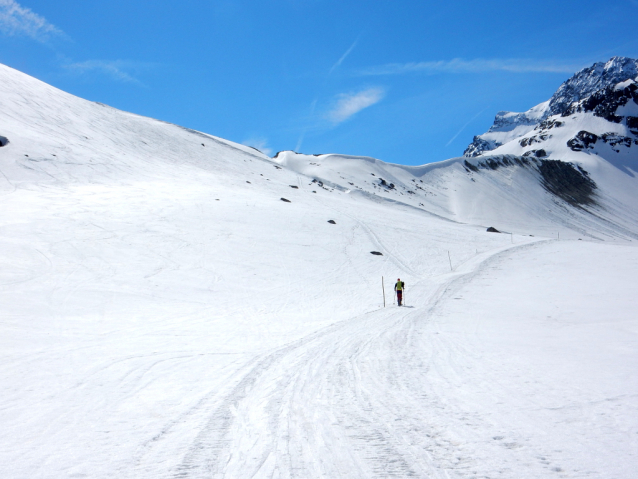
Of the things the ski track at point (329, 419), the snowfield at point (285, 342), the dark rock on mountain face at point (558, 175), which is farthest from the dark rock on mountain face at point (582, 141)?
the ski track at point (329, 419)

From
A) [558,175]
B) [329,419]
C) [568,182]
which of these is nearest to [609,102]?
[558,175]

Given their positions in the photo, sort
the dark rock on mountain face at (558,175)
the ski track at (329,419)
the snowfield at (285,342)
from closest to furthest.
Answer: the ski track at (329,419) → the snowfield at (285,342) → the dark rock on mountain face at (558,175)

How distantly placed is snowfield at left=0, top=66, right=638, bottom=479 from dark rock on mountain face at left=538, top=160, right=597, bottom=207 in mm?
76116

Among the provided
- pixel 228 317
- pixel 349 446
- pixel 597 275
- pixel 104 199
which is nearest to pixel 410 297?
pixel 228 317

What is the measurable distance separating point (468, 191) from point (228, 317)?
87.9 meters

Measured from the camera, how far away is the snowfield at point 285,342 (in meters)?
5.21

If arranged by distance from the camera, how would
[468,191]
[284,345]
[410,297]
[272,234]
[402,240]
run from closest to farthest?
1. [284,345]
2. [410,297]
3. [272,234]
4. [402,240]
5. [468,191]

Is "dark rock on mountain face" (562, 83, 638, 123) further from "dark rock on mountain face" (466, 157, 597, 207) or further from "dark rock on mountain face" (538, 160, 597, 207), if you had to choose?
"dark rock on mountain face" (538, 160, 597, 207)

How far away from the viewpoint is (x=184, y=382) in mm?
8141

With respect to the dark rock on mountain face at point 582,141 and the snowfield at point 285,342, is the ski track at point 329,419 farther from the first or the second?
the dark rock on mountain face at point 582,141

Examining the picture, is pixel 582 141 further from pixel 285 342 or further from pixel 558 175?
pixel 285 342

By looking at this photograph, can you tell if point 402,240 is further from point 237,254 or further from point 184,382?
point 184,382

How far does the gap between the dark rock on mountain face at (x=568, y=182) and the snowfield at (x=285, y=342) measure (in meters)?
76.1

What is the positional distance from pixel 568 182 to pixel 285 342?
122 meters
